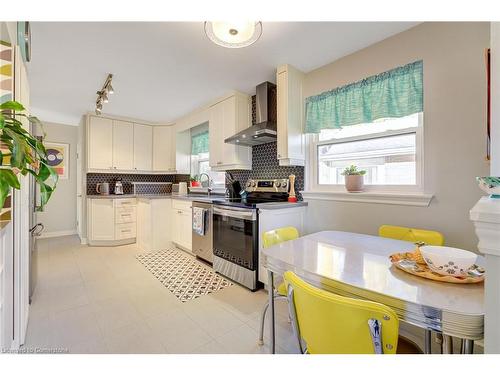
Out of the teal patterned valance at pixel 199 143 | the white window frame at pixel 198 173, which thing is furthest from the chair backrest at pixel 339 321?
the teal patterned valance at pixel 199 143

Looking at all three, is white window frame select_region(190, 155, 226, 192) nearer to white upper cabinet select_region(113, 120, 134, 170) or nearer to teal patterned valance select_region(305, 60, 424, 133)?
white upper cabinet select_region(113, 120, 134, 170)

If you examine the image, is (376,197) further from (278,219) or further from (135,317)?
(135,317)

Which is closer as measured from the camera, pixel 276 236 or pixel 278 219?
pixel 276 236

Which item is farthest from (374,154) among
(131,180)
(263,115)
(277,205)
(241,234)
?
(131,180)

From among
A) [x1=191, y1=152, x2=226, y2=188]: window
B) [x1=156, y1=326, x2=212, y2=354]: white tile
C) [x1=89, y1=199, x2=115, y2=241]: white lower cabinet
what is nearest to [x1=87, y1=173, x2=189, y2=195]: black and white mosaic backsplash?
[x1=191, y1=152, x2=226, y2=188]: window

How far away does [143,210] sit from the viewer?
12.4 ft

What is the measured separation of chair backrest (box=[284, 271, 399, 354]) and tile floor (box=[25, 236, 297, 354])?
878 millimetres

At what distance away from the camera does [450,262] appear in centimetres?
87

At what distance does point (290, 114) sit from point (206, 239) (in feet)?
6.10

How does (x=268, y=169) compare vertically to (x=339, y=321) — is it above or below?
above

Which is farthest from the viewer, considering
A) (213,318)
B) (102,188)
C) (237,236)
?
(102,188)

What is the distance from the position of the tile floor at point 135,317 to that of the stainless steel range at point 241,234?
19cm
